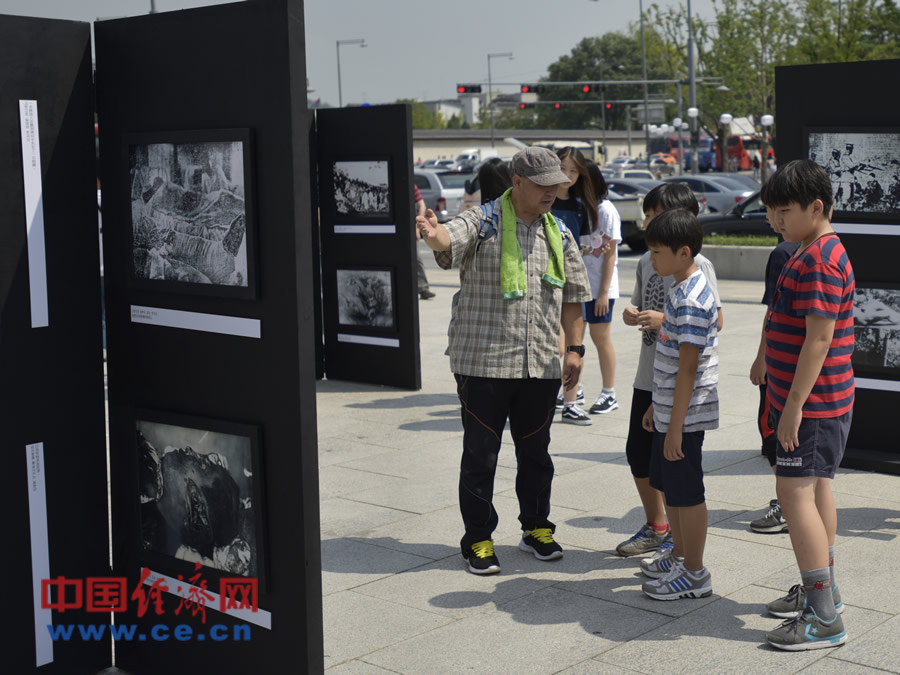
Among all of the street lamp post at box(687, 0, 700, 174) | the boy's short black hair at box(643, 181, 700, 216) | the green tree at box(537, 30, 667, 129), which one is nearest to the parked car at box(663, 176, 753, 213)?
the street lamp post at box(687, 0, 700, 174)

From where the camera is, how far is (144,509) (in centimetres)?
374

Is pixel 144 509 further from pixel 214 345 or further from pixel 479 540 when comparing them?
pixel 479 540

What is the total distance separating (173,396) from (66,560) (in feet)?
2.30

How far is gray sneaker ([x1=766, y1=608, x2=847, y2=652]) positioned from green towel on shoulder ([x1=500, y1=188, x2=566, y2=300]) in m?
1.73

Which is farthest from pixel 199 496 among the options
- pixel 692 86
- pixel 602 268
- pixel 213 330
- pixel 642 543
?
pixel 692 86

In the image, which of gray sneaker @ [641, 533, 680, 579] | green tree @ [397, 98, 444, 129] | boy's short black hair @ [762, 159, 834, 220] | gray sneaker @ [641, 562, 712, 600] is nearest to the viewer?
boy's short black hair @ [762, 159, 834, 220]

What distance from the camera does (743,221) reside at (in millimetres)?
19188

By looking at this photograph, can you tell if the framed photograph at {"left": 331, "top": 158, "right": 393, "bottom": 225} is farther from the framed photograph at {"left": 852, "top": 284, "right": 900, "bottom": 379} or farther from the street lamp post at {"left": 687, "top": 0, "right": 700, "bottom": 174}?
the street lamp post at {"left": 687, "top": 0, "right": 700, "bottom": 174}

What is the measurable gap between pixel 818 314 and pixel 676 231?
2.51 feet

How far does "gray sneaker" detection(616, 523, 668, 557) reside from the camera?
202 inches

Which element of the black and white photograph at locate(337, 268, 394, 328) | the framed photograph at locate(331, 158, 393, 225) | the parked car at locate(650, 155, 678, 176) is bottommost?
the black and white photograph at locate(337, 268, 394, 328)

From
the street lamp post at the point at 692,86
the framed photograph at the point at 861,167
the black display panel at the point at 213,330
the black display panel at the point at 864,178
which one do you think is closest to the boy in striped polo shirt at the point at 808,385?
the black display panel at the point at 213,330

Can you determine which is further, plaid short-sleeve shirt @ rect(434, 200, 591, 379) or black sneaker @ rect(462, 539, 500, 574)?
black sneaker @ rect(462, 539, 500, 574)

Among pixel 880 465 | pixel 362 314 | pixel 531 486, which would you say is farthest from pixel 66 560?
pixel 362 314
